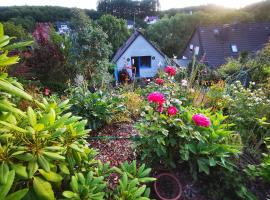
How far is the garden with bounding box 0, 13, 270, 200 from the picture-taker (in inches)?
50.8

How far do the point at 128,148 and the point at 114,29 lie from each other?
770 inches

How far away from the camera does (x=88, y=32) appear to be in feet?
34.9

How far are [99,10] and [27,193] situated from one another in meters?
47.7

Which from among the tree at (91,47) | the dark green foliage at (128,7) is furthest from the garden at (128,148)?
the dark green foliage at (128,7)

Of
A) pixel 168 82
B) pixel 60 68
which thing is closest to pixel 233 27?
pixel 60 68

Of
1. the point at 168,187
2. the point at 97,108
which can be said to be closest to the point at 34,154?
the point at 168,187

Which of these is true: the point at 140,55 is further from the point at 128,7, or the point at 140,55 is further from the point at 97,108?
the point at 128,7

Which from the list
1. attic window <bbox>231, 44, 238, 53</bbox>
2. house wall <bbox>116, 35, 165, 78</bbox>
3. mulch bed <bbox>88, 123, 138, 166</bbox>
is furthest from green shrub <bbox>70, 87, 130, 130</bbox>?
attic window <bbox>231, 44, 238, 53</bbox>

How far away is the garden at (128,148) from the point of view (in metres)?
1.29

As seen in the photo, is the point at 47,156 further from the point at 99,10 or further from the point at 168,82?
the point at 99,10

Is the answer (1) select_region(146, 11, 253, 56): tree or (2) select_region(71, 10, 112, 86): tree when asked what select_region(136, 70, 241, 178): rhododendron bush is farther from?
(1) select_region(146, 11, 253, 56): tree

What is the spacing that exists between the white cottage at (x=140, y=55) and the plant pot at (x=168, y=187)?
47.2ft

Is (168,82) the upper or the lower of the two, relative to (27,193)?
lower

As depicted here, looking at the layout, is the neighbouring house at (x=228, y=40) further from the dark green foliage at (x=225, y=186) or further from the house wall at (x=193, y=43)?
the dark green foliage at (x=225, y=186)
